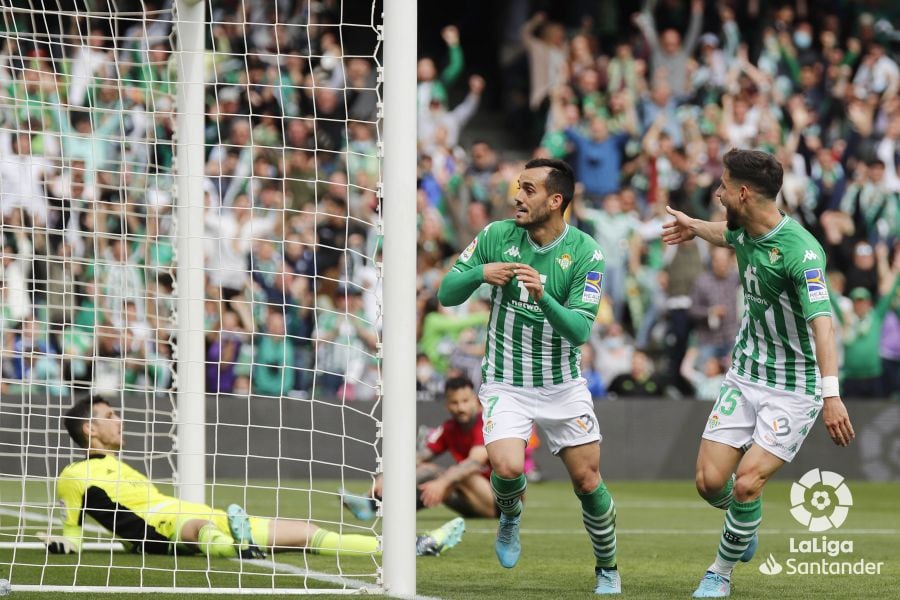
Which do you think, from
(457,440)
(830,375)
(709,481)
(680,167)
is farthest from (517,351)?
(680,167)

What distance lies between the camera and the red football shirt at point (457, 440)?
1143 centimetres

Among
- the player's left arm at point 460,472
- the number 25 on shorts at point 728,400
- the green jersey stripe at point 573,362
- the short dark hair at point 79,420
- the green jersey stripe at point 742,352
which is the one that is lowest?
the player's left arm at point 460,472

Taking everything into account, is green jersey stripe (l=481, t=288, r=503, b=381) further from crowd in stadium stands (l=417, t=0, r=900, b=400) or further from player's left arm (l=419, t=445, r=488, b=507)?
crowd in stadium stands (l=417, t=0, r=900, b=400)

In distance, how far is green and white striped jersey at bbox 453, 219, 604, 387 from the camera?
7.32 m

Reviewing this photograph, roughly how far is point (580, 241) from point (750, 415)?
120cm

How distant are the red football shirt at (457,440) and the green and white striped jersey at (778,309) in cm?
→ 451

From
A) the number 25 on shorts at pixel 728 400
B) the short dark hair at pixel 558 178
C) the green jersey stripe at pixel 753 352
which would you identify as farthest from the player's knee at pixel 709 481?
the short dark hair at pixel 558 178

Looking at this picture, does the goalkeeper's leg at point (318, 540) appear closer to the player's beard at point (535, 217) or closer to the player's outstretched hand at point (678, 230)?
the player's beard at point (535, 217)

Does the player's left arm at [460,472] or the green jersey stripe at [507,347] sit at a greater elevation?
the green jersey stripe at [507,347]

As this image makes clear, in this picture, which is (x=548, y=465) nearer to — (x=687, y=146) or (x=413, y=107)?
(x=687, y=146)

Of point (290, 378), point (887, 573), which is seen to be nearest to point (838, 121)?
point (290, 378)

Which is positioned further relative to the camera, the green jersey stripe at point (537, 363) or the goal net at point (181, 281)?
the goal net at point (181, 281)

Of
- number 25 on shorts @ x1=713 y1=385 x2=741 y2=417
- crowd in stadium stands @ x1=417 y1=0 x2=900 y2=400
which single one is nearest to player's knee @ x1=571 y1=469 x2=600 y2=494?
number 25 on shorts @ x1=713 y1=385 x2=741 y2=417

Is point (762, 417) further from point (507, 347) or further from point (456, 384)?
point (456, 384)
